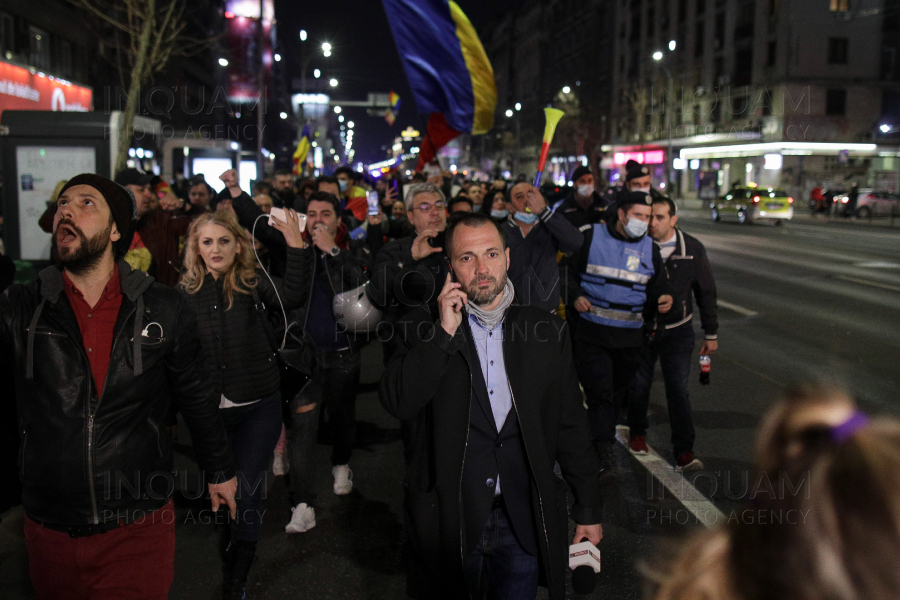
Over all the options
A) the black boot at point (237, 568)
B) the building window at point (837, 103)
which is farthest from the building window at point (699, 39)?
the black boot at point (237, 568)

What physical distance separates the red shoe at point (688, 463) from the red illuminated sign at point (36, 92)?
16.6 meters

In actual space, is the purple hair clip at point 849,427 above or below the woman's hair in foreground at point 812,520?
above

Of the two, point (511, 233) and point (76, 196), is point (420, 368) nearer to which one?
point (76, 196)

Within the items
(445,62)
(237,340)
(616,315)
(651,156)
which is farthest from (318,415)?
(651,156)

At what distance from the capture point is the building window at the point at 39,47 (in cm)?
2675

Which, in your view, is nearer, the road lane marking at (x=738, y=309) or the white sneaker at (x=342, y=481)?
the white sneaker at (x=342, y=481)

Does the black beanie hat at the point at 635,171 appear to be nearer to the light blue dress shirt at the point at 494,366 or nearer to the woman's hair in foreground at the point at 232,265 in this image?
the woman's hair in foreground at the point at 232,265

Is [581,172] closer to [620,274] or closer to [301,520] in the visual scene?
[620,274]

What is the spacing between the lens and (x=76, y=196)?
2.75 m

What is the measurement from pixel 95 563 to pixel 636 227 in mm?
3956

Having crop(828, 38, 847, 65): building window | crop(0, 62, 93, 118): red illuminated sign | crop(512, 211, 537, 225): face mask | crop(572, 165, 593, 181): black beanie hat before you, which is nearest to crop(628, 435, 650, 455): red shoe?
crop(512, 211, 537, 225): face mask

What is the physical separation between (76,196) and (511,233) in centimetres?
383

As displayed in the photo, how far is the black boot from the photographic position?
393 centimetres

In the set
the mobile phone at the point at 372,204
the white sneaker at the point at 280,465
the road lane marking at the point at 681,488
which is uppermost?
the mobile phone at the point at 372,204
